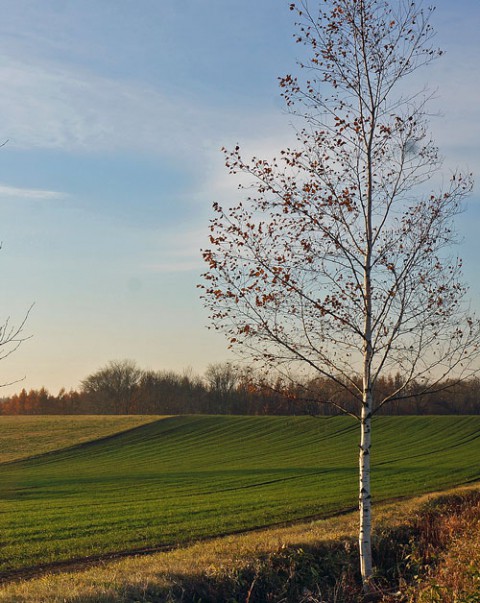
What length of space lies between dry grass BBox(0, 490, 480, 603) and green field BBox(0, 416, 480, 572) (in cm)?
565

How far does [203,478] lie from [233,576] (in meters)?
27.4

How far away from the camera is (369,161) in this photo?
38.0 ft

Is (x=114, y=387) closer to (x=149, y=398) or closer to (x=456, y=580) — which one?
(x=149, y=398)

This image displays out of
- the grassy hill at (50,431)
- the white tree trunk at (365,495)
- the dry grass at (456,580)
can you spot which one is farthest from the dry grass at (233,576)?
the grassy hill at (50,431)

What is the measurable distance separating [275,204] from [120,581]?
6602mm

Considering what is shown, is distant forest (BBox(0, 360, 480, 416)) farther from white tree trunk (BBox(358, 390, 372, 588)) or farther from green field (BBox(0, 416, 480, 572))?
white tree trunk (BBox(358, 390, 372, 588))

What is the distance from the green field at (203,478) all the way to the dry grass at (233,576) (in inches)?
223

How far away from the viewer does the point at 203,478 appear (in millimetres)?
Answer: 37875

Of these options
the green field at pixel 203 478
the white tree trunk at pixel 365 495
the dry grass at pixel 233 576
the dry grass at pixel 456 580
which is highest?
the white tree trunk at pixel 365 495

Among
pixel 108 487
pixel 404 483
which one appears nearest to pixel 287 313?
pixel 404 483

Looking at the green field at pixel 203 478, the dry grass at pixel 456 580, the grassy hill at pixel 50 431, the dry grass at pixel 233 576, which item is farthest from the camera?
the grassy hill at pixel 50 431

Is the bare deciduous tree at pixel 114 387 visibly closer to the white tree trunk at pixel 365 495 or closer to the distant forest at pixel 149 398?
the distant forest at pixel 149 398

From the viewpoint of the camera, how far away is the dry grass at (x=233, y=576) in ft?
31.2

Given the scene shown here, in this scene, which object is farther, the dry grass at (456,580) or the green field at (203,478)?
the green field at (203,478)
